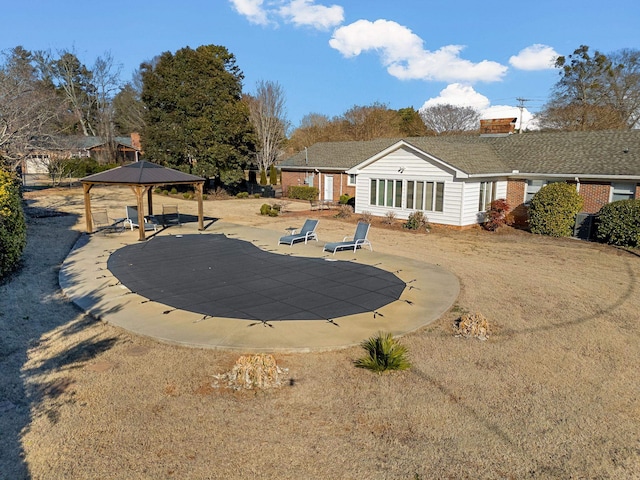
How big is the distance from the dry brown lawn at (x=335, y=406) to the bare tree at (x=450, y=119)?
55492 millimetres

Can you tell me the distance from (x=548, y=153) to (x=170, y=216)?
2011 cm

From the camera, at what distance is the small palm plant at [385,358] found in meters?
6.39

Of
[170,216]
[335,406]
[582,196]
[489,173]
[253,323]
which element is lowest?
[335,406]

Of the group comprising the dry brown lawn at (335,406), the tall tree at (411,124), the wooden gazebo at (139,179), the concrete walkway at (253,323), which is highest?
the tall tree at (411,124)

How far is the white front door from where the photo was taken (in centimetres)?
3247

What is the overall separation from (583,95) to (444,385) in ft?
163

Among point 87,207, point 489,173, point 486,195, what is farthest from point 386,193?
point 87,207

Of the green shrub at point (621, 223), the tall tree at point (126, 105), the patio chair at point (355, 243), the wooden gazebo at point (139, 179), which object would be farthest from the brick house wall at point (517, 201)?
the tall tree at point (126, 105)

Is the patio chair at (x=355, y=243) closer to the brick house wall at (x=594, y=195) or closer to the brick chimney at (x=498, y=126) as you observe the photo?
the brick house wall at (x=594, y=195)

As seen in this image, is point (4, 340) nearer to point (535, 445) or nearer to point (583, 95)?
point (535, 445)

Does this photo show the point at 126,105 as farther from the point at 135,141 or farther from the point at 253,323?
the point at 253,323

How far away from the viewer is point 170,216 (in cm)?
2328

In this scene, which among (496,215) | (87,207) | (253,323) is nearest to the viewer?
(253,323)

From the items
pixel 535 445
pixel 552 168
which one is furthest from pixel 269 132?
pixel 535 445
